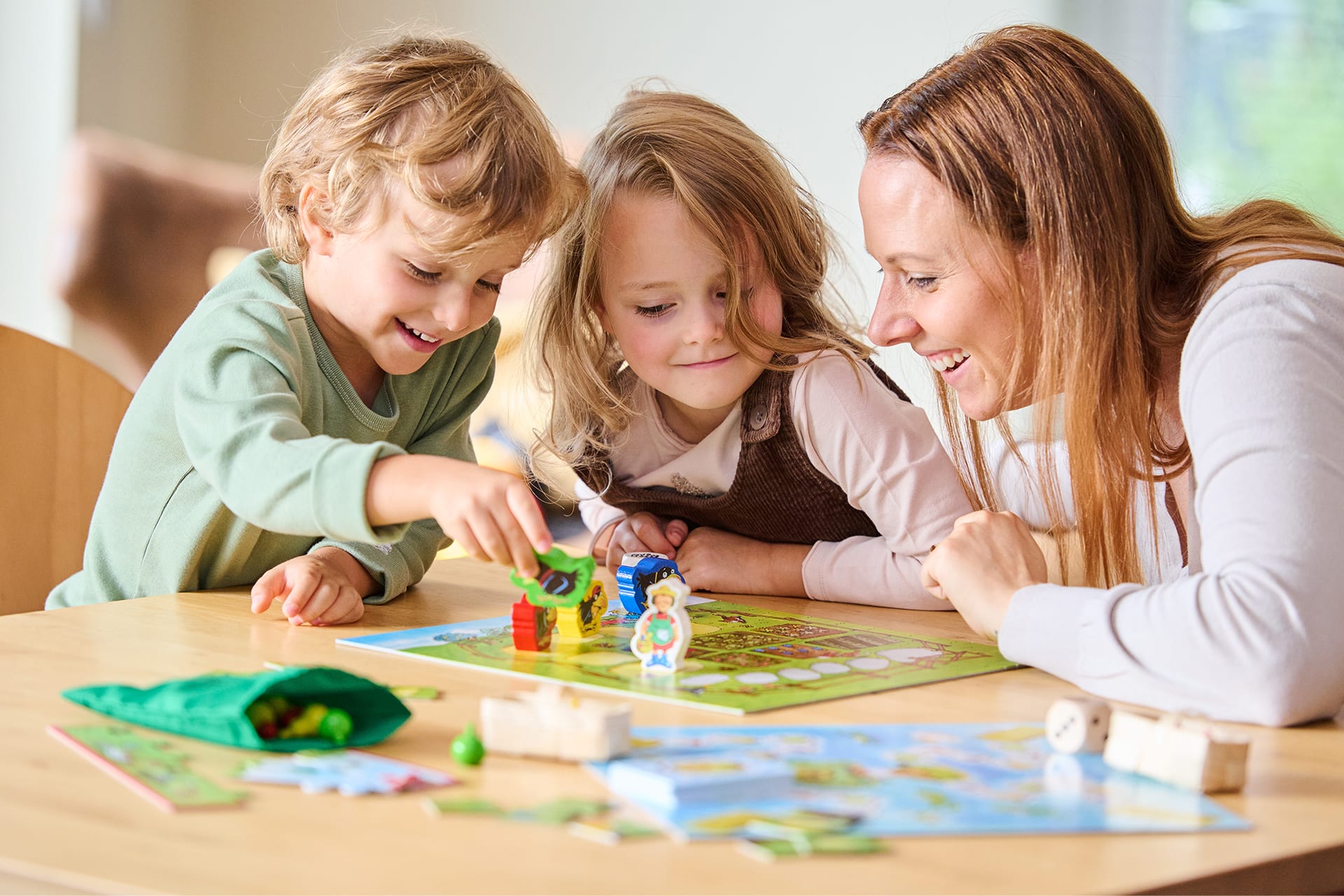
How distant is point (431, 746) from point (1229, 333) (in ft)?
1.91

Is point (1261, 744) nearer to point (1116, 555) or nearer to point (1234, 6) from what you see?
point (1116, 555)

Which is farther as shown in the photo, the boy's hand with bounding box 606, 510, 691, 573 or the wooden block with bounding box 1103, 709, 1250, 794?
the boy's hand with bounding box 606, 510, 691, 573

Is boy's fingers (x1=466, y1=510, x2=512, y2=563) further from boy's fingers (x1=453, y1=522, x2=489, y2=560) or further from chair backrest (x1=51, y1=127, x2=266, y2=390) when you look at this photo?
chair backrest (x1=51, y1=127, x2=266, y2=390)

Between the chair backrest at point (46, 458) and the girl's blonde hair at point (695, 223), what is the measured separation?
489 millimetres

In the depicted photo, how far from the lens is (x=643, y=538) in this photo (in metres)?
1.33

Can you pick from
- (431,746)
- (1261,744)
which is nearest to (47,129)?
(431,746)

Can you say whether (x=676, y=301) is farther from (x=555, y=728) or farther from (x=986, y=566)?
(x=555, y=728)

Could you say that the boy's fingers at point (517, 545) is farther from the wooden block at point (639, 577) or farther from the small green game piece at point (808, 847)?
the small green game piece at point (808, 847)

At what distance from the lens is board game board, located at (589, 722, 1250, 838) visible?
21.0 inches

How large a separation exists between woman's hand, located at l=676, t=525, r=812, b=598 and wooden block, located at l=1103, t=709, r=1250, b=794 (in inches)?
23.5

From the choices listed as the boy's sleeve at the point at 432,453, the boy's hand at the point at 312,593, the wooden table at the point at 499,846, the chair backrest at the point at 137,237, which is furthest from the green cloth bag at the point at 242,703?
the chair backrest at the point at 137,237

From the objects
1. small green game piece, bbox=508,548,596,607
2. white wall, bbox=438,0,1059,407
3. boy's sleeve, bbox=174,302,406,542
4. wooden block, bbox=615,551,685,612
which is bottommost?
wooden block, bbox=615,551,685,612

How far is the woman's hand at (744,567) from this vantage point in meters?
1.21

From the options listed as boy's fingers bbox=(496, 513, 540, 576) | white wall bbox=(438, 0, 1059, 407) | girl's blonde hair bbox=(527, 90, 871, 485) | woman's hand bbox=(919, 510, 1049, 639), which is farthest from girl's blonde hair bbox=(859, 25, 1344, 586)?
white wall bbox=(438, 0, 1059, 407)
